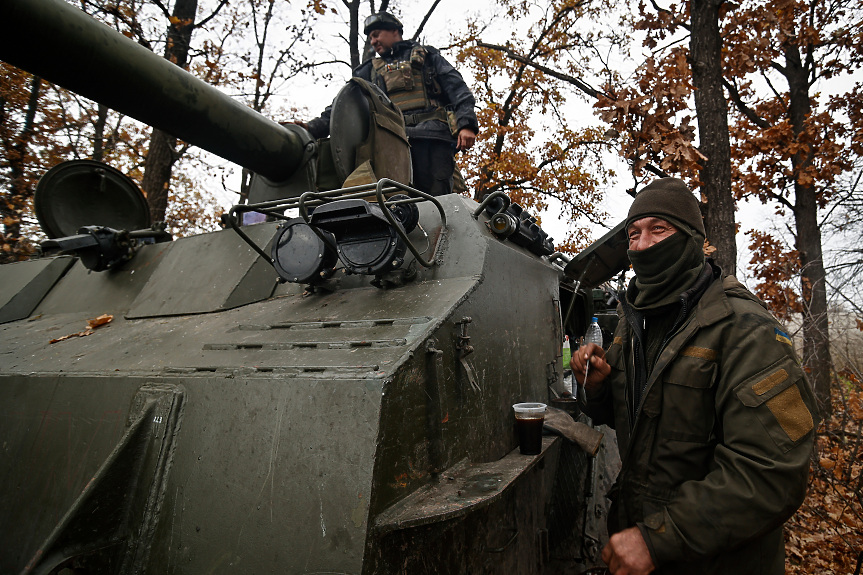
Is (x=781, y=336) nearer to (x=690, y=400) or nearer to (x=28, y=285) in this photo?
(x=690, y=400)

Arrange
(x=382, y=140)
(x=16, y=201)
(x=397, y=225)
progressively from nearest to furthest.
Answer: (x=397, y=225)
(x=382, y=140)
(x=16, y=201)

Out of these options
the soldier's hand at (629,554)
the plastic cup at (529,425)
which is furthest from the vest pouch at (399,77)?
the soldier's hand at (629,554)

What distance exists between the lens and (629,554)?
6.29 feet

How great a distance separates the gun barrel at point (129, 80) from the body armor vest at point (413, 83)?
172 cm

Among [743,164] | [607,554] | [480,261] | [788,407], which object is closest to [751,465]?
[788,407]

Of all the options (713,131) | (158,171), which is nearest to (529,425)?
(713,131)

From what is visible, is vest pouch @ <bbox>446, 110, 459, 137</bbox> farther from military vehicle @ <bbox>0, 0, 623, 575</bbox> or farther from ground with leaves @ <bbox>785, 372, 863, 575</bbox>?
ground with leaves @ <bbox>785, 372, 863, 575</bbox>

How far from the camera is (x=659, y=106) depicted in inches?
253

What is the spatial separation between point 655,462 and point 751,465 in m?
0.41

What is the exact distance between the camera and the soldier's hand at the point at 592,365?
256 centimetres

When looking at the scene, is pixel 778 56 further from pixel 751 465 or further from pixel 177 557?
pixel 177 557

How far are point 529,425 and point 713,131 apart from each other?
5460mm

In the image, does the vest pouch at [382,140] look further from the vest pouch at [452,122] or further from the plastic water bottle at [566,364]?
the plastic water bottle at [566,364]

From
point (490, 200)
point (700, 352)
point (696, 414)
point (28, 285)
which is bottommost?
point (696, 414)
